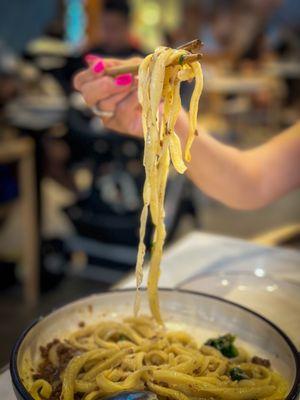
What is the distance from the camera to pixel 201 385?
0.65 m

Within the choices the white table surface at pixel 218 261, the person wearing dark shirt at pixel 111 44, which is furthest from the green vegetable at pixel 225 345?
the person wearing dark shirt at pixel 111 44

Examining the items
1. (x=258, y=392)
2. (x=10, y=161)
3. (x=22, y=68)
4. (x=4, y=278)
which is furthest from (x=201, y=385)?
(x=22, y=68)

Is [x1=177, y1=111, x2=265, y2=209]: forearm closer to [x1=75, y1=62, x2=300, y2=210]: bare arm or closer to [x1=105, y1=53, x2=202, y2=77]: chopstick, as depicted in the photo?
[x1=75, y1=62, x2=300, y2=210]: bare arm

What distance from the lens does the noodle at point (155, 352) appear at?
65 centimetres

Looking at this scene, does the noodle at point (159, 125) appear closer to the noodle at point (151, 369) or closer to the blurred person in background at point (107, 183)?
the noodle at point (151, 369)

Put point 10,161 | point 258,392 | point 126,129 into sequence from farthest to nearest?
point 10,161 < point 126,129 < point 258,392

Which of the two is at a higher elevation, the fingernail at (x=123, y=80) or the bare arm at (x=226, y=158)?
the fingernail at (x=123, y=80)

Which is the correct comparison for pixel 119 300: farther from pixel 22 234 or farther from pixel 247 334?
pixel 22 234

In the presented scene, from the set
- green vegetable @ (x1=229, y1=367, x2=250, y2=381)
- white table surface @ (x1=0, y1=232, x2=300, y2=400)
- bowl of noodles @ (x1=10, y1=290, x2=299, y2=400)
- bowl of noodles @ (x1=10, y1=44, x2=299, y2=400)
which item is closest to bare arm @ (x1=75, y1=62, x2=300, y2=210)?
white table surface @ (x1=0, y1=232, x2=300, y2=400)

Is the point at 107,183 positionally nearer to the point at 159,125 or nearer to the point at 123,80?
the point at 123,80

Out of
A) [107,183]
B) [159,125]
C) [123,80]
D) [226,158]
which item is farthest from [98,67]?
[107,183]

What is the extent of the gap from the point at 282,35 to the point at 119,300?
8742mm

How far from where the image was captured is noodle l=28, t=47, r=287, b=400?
2.12 ft

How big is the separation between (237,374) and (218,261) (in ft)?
1.60
